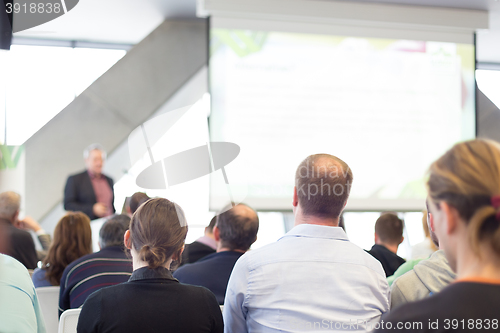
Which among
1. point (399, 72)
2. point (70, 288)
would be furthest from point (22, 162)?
point (399, 72)

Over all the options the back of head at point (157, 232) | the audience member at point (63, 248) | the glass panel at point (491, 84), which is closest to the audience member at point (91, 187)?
the audience member at point (63, 248)

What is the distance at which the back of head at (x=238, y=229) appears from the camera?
2088mm

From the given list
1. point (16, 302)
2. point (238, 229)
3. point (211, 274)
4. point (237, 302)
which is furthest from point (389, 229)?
point (16, 302)

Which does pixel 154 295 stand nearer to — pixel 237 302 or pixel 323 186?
pixel 237 302

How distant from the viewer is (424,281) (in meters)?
1.33

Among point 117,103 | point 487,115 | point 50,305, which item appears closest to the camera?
point 50,305

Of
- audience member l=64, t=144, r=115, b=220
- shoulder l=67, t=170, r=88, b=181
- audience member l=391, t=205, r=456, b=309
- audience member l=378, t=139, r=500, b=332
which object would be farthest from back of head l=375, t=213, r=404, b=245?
shoulder l=67, t=170, r=88, b=181

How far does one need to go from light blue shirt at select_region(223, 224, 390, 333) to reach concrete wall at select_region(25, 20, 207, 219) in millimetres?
4328

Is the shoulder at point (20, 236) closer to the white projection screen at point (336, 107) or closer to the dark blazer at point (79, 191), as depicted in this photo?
the dark blazer at point (79, 191)

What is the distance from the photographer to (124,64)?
5395 mm

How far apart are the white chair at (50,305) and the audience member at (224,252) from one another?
67cm

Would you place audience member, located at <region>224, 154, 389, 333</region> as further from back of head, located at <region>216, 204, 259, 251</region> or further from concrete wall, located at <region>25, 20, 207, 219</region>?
concrete wall, located at <region>25, 20, 207, 219</region>

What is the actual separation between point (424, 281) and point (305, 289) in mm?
375

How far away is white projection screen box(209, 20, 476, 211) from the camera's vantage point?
4.49 metres
